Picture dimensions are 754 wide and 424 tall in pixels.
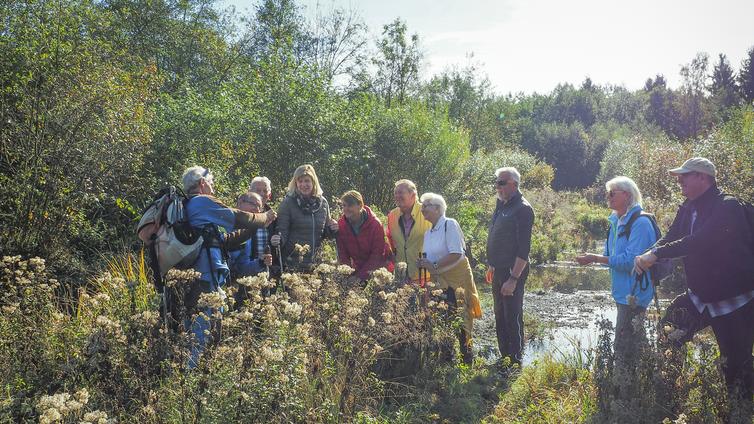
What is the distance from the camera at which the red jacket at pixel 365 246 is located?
609cm

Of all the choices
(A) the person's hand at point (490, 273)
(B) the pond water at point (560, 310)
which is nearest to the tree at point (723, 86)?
(B) the pond water at point (560, 310)

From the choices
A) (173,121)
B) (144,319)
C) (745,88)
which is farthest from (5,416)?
(745,88)

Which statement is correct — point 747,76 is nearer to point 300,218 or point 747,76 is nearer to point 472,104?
point 472,104

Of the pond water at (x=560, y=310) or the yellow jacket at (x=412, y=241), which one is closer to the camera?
the yellow jacket at (x=412, y=241)

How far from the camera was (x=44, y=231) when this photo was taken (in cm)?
752

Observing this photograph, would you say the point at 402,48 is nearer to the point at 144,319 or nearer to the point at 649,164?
the point at 649,164

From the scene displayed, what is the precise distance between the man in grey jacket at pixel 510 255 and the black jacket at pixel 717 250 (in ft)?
5.04

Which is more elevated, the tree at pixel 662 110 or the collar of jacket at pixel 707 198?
the tree at pixel 662 110

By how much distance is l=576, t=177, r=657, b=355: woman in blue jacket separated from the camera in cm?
479

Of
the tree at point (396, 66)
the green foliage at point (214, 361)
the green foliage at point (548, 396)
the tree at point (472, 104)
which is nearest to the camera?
the green foliage at point (214, 361)

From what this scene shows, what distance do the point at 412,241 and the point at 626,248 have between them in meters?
2.09

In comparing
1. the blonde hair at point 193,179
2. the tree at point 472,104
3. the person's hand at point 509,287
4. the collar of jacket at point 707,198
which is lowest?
the person's hand at point 509,287

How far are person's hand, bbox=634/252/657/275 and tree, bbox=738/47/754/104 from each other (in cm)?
4995

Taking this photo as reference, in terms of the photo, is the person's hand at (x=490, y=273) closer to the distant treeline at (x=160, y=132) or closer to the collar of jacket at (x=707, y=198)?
the collar of jacket at (x=707, y=198)
